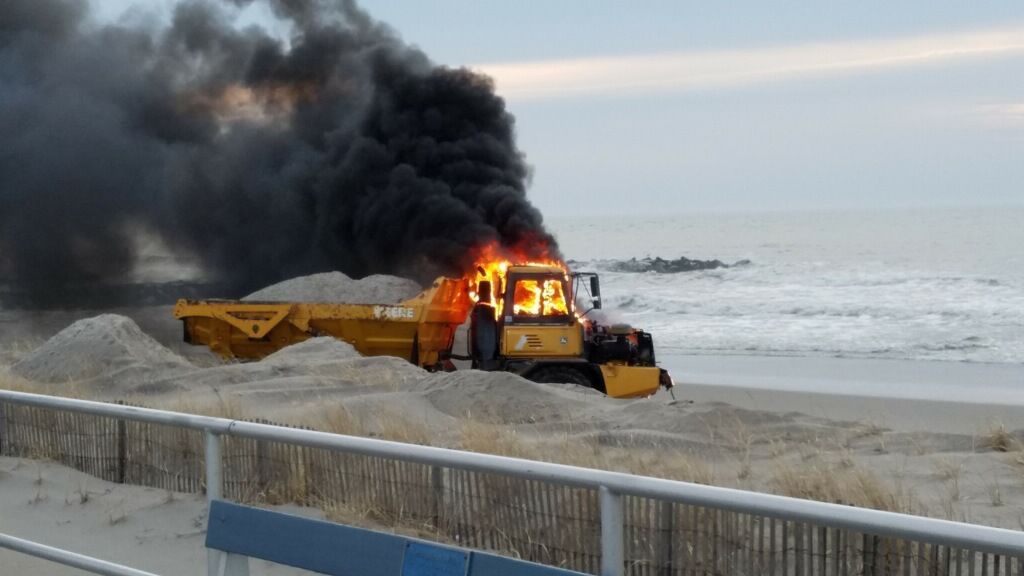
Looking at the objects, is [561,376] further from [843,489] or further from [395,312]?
[843,489]

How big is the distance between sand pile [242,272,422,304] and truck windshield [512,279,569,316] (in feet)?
24.3

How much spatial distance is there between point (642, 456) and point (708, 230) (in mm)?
113946

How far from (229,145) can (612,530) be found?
3735cm

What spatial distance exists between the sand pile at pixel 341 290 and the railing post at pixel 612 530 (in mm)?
22551

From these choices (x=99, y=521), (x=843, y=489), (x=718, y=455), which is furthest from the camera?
(x=718, y=455)

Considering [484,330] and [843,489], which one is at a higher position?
[484,330]

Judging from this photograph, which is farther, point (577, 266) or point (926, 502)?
point (577, 266)

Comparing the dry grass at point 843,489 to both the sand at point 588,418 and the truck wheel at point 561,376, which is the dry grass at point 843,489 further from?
the truck wheel at point 561,376

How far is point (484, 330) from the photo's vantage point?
65.0 feet

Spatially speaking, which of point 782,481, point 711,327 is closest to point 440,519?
point 782,481

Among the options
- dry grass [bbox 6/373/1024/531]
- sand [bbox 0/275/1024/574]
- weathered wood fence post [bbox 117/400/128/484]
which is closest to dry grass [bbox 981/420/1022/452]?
dry grass [bbox 6/373/1024/531]

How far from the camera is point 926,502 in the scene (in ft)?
29.6

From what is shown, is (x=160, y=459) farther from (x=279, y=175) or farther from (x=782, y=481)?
(x=279, y=175)

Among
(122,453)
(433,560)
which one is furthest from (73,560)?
(122,453)
